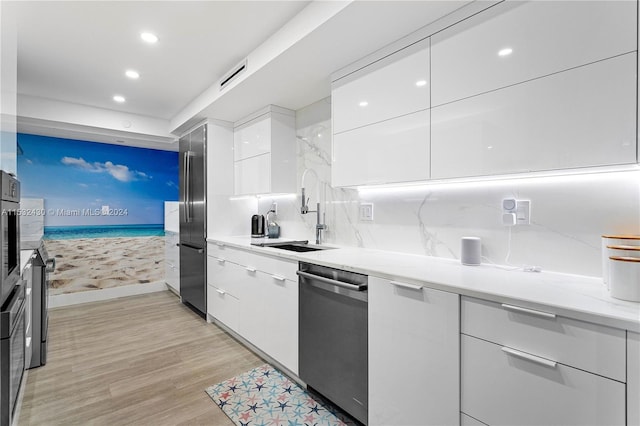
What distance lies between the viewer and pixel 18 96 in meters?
3.30

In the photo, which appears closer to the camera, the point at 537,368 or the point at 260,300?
the point at 537,368

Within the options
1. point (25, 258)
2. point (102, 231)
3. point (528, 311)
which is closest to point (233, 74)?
point (25, 258)

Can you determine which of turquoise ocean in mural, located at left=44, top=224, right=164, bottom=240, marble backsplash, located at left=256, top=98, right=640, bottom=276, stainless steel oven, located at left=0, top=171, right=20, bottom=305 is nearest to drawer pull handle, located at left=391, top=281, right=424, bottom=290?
marble backsplash, located at left=256, top=98, right=640, bottom=276

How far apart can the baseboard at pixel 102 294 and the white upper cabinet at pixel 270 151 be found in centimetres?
268

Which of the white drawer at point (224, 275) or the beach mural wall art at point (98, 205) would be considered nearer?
the white drawer at point (224, 275)

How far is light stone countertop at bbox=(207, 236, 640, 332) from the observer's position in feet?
3.09

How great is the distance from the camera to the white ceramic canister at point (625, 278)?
999 mm

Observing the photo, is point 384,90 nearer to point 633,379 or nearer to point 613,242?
point 613,242

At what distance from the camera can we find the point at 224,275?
10.1 feet

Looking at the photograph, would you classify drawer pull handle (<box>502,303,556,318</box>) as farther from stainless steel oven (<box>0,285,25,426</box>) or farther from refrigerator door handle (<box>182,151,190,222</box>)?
refrigerator door handle (<box>182,151,190,222</box>)

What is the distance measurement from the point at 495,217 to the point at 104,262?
17.3 ft

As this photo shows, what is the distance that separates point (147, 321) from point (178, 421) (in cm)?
202

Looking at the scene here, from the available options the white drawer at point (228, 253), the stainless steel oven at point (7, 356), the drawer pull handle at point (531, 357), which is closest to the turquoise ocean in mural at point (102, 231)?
the white drawer at point (228, 253)

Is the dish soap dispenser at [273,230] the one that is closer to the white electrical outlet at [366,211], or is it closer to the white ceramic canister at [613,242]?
the white electrical outlet at [366,211]
